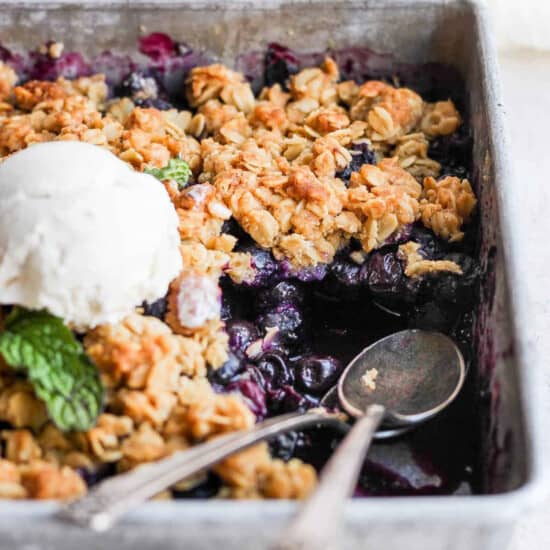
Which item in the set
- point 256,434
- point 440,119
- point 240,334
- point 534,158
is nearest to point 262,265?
point 240,334

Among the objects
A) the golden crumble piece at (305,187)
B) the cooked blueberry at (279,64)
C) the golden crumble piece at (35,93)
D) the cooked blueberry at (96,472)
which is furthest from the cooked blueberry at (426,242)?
the golden crumble piece at (35,93)

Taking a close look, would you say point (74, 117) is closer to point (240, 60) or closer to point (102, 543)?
point (240, 60)

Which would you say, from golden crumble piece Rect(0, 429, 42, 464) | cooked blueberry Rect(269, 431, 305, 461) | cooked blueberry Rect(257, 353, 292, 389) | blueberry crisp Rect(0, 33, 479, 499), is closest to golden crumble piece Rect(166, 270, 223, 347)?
blueberry crisp Rect(0, 33, 479, 499)

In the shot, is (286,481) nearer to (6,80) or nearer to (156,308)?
(156,308)

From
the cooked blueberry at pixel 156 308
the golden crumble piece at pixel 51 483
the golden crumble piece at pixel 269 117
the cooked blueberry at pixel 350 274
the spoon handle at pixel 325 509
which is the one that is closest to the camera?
the spoon handle at pixel 325 509

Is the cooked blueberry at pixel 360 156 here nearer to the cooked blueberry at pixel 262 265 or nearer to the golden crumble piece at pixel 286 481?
the cooked blueberry at pixel 262 265

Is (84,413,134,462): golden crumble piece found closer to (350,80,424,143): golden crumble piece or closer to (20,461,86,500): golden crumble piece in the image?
(20,461,86,500): golden crumble piece

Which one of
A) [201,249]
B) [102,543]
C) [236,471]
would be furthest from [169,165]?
[102,543]
